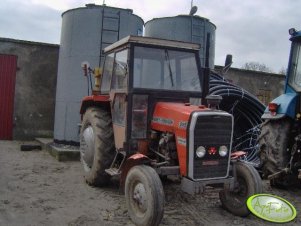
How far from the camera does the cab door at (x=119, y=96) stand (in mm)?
5266

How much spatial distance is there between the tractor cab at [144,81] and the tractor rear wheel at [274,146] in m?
1.21

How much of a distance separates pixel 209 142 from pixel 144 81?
1.26 m

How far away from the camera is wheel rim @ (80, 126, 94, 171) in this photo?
238 inches

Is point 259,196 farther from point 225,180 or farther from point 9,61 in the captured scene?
point 9,61

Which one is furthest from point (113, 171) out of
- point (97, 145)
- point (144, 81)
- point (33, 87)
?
point (33, 87)

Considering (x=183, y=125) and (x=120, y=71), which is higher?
(x=120, y=71)

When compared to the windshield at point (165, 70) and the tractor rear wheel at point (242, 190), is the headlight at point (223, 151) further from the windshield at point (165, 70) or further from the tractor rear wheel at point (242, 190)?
the windshield at point (165, 70)

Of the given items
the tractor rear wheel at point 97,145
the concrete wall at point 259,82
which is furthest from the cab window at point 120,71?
the concrete wall at point 259,82

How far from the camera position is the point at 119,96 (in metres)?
5.45

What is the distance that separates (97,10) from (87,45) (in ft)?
2.72

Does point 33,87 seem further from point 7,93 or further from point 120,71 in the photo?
point 120,71

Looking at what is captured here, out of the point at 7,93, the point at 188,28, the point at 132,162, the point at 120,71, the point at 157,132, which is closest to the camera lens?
the point at 132,162

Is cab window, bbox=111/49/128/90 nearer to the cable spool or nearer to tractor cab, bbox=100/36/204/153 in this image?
tractor cab, bbox=100/36/204/153

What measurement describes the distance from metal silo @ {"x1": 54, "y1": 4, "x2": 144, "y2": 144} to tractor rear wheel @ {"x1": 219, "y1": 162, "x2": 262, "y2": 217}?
504 cm
